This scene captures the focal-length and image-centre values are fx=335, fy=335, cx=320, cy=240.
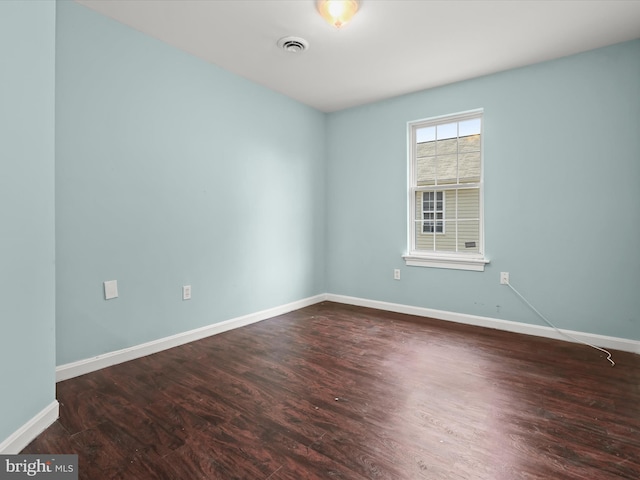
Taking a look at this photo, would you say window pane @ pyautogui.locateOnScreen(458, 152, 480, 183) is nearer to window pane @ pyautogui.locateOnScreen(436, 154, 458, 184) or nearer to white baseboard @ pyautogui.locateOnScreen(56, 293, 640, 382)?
window pane @ pyautogui.locateOnScreen(436, 154, 458, 184)

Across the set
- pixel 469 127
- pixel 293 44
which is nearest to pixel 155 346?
pixel 293 44

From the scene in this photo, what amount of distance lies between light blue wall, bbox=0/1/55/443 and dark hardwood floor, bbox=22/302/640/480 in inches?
12.4

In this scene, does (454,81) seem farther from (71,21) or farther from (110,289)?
(110,289)

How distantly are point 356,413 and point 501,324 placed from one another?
225 cm

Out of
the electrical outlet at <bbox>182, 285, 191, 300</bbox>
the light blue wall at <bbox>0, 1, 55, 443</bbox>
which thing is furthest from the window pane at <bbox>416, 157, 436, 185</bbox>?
the light blue wall at <bbox>0, 1, 55, 443</bbox>

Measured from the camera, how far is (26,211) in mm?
1617

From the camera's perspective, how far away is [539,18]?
97.4 inches

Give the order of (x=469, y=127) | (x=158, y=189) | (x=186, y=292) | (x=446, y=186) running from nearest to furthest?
(x=158, y=189) < (x=186, y=292) < (x=469, y=127) < (x=446, y=186)

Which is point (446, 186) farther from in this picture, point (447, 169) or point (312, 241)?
point (312, 241)

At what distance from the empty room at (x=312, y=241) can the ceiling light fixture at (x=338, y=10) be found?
0.8 inches

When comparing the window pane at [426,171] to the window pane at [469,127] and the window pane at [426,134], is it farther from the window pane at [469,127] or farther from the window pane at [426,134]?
the window pane at [469,127]

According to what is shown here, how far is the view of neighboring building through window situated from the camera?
3.64 meters

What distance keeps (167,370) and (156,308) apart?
59 cm

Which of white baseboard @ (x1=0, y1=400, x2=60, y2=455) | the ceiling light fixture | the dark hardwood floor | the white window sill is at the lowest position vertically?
the dark hardwood floor
